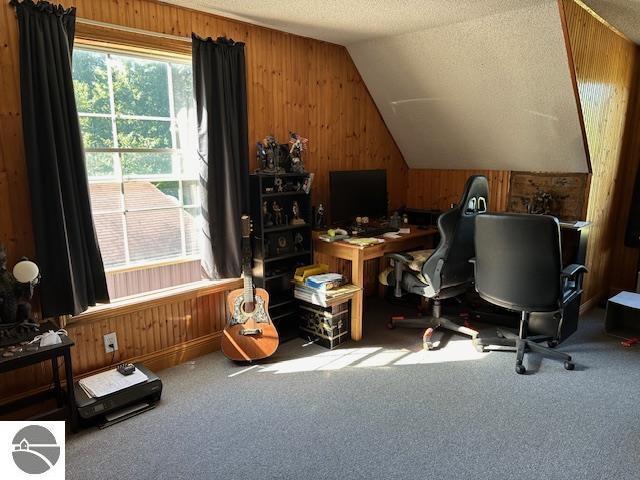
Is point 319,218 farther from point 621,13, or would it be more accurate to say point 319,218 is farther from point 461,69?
point 621,13

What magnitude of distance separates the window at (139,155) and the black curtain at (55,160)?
0.24 m

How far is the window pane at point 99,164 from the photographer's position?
269cm

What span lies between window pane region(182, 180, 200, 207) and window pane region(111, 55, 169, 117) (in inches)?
18.7

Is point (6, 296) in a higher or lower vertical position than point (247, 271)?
higher

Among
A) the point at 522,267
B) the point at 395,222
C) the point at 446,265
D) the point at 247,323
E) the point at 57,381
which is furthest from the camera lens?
the point at 395,222

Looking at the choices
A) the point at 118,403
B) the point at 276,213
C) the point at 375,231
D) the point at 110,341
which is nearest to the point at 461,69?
the point at 375,231

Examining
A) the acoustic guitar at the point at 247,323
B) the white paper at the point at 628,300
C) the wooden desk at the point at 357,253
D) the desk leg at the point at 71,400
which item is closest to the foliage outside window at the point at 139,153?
the acoustic guitar at the point at 247,323

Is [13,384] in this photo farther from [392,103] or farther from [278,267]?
[392,103]

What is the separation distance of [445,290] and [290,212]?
1.33m

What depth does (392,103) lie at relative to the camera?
4.15 meters

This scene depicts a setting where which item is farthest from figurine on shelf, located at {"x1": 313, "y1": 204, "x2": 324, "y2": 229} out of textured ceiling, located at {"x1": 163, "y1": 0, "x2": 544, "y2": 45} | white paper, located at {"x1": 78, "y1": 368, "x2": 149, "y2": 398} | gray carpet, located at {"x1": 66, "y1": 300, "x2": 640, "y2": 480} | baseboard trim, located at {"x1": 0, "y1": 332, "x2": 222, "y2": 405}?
white paper, located at {"x1": 78, "y1": 368, "x2": 149, "y2": 398}

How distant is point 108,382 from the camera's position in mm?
2547

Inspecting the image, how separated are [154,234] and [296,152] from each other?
1196 millimetres

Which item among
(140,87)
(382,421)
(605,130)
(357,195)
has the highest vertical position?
(140,87)
